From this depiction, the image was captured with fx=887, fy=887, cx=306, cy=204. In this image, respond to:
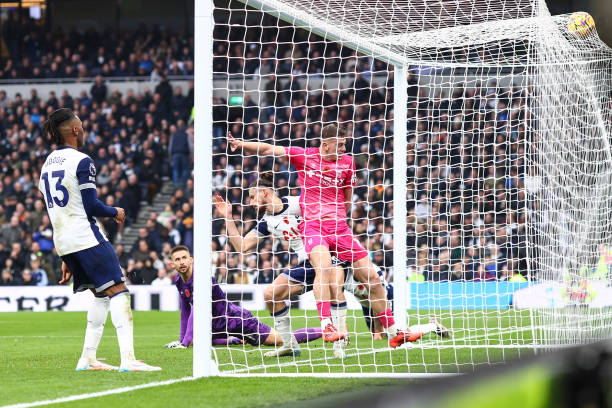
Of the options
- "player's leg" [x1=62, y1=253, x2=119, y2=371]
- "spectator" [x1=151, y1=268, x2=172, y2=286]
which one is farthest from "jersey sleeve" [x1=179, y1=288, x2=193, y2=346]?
"spectator" [x1=151, y1=268, x2=172, y2=286]

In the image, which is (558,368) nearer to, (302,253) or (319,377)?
(319,377)

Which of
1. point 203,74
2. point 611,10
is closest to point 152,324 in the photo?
point 203,74

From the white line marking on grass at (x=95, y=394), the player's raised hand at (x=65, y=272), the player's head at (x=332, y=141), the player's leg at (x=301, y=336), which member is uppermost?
the player's head at (x=332, y=141)

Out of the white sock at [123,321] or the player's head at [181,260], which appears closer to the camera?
the white sock at [123,321]

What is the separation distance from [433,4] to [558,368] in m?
6.80

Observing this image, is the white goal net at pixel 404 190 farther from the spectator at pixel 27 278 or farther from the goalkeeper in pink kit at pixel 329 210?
the spectator at pixel 27 278

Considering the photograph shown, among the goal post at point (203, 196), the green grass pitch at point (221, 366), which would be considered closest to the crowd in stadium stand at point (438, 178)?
the goal post at point (203, 196)

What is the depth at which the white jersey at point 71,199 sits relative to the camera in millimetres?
5957

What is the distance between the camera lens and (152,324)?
1283 centimetres

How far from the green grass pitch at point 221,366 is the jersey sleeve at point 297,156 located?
132cm

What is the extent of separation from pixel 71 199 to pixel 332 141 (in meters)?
2.10

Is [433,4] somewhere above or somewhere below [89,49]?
below

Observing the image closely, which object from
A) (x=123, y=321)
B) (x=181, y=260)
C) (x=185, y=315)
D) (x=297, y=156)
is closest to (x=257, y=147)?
(x=297, y=156)

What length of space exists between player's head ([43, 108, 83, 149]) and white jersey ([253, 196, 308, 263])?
6.83 ft
